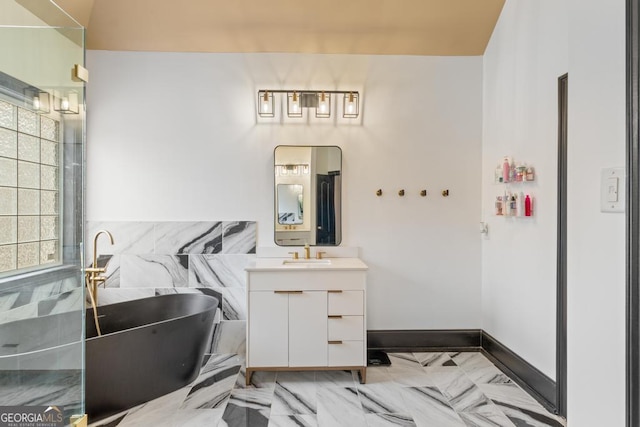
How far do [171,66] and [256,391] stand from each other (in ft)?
8.92

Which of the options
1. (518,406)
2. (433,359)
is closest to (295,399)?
(433,359)

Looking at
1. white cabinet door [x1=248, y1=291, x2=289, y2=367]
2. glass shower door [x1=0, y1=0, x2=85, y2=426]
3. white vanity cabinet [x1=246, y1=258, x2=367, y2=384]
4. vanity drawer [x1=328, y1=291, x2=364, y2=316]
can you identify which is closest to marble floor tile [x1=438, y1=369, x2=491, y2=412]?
white vanity cabinet [x1=246, y1=258, x2=367, y2=384]

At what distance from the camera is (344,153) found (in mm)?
3336

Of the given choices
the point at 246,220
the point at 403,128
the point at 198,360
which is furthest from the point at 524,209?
the point at 198,360

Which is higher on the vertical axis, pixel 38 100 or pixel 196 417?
pixel 38 100

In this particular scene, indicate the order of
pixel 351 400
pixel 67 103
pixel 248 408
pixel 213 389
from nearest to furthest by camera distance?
pixel 67 103 → pixel 248 408 → pixel 351 400 → pixel 213 389

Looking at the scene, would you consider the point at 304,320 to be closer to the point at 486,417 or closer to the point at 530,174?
the point at 486,417

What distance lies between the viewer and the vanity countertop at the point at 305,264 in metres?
2.69

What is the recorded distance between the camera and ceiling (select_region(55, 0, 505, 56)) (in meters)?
3.01

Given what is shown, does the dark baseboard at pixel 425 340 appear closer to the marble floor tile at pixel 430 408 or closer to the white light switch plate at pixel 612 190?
the marble floor tile at pixel 430 408

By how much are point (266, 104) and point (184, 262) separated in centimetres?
154

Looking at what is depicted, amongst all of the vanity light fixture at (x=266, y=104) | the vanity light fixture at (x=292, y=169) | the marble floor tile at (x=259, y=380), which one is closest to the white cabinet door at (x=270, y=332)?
the marble floor tile at (x=259, y=380)

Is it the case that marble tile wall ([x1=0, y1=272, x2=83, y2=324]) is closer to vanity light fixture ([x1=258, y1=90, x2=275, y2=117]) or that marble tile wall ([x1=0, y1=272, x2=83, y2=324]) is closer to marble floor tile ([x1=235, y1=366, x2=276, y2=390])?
marble floor tile ([x1=235, y1=366, x2=276, y2=390])

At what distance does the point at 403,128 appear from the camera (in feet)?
11.0
